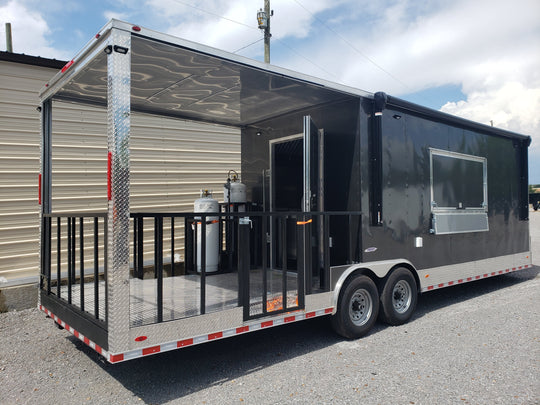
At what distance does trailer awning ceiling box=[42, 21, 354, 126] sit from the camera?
374 cm

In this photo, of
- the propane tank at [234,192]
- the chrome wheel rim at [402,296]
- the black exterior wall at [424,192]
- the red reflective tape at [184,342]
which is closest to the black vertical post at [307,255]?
the black exterior wall at [424,192]

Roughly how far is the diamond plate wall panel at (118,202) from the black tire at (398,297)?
316cm

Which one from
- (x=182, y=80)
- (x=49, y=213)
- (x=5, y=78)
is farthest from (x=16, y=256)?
(x=182, y=80)

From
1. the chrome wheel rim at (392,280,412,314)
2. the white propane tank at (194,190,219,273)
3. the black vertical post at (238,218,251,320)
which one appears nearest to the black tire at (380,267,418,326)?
the chrome wheel rim at (392,280,412,314)

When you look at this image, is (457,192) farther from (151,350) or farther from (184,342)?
(151,350)

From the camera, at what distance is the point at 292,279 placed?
5578 mm

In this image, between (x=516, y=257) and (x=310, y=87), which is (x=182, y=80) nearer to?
(x=310, y=87)

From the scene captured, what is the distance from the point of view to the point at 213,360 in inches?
170

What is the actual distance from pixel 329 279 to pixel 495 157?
171 inches

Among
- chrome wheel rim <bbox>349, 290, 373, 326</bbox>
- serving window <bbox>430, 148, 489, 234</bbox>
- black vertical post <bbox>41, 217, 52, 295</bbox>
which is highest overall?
serving window <bbox>430, 148, 489, 234</bbox>

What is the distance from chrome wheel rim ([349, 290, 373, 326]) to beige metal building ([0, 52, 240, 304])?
13.5 feet

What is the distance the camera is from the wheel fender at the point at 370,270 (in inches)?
183

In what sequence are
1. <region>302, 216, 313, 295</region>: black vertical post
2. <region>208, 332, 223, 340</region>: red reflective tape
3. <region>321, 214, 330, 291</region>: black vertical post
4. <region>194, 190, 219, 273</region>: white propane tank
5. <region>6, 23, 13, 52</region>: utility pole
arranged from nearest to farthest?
<region>208, 332, 223, 340</region>: red reflective tape → <region>302, 216, 313, 295</region>: black vertical post → <region>321, 214, 330, 291</region>: black vertical post → <region>194, 190, 219, 273</region>: white propane tank → <region>6, 23, 13, 52</region>: utility pole

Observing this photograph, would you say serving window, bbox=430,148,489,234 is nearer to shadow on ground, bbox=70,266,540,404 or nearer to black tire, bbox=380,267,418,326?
black tire, bbox=380,267,418,326
